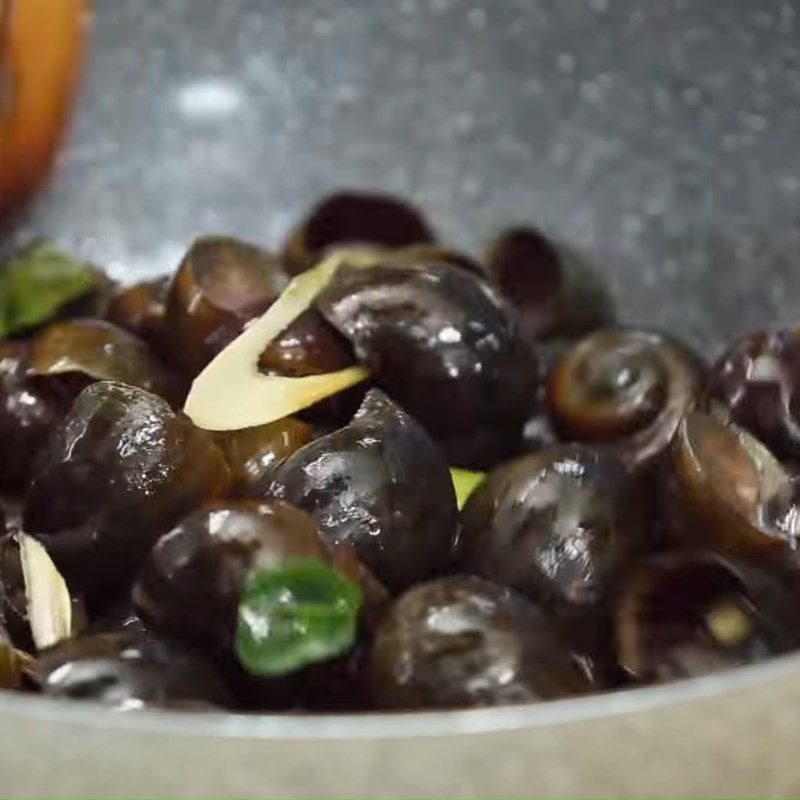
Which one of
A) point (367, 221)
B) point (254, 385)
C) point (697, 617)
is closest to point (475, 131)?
point (367, 221)

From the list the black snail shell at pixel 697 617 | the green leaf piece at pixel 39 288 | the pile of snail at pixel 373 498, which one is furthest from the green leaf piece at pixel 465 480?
the green leaf piece at pixel 39 288

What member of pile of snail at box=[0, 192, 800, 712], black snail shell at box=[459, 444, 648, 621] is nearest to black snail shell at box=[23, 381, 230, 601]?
pile of snail at box=[0, 192, 800, 712]

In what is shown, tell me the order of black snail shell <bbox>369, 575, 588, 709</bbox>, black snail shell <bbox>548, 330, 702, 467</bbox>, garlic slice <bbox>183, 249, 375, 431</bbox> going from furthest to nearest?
1. black snail shell <bbox>548, 330, 702, 467</bbox>
2. garlic slice <bbox>183, 249, 375, 431</bbox>
3. black snail shell <bbox>369, 575, 588, 709</bbox>

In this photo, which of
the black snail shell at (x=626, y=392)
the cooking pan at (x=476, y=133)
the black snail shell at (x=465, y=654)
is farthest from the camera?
the cooking pan at (x=476, y=133)

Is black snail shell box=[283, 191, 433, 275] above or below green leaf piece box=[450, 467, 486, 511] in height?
above

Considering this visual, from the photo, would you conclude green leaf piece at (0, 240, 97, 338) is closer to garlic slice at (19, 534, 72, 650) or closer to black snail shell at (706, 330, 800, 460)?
garlic slice at (19, 534, 72, 650)

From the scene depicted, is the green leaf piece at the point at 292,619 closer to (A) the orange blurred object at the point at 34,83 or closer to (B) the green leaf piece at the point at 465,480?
(B) the green leaf piece at the point at 465,480

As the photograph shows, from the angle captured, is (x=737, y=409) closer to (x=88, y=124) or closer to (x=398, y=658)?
(x=398, y=658)
